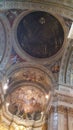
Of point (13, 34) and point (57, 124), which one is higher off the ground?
point (13, 34)

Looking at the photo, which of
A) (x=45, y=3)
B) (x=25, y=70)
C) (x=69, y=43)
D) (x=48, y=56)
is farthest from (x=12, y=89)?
(x=45, y=3)

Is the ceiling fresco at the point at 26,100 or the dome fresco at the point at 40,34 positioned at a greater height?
the dome fresco at the point at 40,34

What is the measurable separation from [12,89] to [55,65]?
3711 mm

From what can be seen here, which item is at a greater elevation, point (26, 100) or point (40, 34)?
point (40, 34)

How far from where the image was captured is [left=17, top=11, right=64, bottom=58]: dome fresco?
13.7 meters

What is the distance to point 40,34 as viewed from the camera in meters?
14.5

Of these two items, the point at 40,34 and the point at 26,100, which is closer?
the point at 40,34

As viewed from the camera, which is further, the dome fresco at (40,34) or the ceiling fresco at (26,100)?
the ceiling fresco at (26,100)

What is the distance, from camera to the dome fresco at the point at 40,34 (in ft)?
44.9

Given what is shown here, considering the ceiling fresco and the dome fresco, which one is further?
the ceiling fresco

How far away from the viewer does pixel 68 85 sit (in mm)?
13625

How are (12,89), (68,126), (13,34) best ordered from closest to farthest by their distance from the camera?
(68,126) → (13,34) → (12,89)

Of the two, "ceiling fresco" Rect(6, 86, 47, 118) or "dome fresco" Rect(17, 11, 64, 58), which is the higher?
"dome fresco" Rect(17, 11, 64, 58)

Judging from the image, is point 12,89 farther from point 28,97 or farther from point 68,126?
point 68,126
